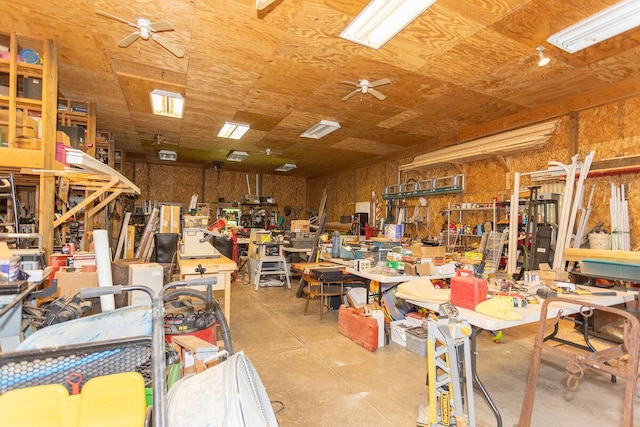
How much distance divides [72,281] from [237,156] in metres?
6.01

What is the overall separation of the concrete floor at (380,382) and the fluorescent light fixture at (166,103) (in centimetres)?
345

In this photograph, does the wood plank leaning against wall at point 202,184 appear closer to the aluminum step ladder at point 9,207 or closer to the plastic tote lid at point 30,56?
the aluminum step ladder at point 9,207

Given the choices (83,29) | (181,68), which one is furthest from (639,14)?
(83,29)

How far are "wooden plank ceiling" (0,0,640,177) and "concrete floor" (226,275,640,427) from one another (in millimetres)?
3131

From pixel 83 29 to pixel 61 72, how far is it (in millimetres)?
1387

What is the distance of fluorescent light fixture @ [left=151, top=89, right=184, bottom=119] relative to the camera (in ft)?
15.3

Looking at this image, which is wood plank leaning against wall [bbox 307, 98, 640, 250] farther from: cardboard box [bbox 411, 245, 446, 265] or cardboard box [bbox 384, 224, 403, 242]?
cardboard box [bbox 411, 245, 446, 265]

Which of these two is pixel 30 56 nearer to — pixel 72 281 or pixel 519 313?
pixel 72 281

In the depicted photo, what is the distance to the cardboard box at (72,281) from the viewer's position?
136 inches

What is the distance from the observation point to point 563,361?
120 inches

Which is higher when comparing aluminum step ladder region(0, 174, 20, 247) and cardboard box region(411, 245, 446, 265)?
aluminum step ladder region(0, 174, 20, 247)

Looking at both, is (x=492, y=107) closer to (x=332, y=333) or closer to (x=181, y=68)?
(x=332, y=333)

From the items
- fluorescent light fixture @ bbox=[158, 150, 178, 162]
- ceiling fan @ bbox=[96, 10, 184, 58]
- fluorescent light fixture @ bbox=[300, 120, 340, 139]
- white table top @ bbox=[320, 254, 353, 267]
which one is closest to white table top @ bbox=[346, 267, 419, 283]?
white table top @ bbox=[320, 254, 353, 267]

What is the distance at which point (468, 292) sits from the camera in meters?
2.18
